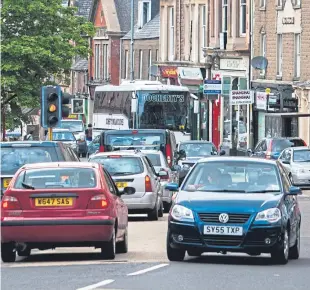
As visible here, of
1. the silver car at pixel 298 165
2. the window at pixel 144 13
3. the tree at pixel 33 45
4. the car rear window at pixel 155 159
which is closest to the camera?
the car rear window at pixel 155 159

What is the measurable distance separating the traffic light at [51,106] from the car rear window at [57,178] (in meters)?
12.8

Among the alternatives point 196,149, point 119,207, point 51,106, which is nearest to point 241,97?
point 196,149

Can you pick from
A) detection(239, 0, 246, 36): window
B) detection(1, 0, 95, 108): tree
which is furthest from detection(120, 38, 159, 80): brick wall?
detection(1, 0, 95, 108): tree

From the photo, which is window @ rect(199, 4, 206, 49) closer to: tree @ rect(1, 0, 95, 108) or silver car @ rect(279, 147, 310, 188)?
tree @ rect(1, 0, 95, 108)

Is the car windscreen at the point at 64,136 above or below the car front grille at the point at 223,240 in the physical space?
below

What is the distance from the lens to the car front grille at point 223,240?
18016 millimetres

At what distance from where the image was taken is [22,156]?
956 inches

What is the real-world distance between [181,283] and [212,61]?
191ft

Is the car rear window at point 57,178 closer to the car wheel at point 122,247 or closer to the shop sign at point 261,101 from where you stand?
the car wheel at point 122,247

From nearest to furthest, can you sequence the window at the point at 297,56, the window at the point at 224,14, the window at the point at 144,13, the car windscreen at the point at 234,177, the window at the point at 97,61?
the car windscreen at the point at 234,177, the window at the point at 297,56, the window at the point at 224,14, the window at the point at 144,13, the window at the point at 97,61

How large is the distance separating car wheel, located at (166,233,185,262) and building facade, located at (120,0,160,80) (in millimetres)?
68837

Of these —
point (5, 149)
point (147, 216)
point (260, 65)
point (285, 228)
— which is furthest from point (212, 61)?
point (285, 228)

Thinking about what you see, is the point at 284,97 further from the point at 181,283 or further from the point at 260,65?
the point at 181,283

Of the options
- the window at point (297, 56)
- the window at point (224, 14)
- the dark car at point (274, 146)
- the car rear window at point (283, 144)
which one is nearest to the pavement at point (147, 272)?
the dark car at point (274, 146)
